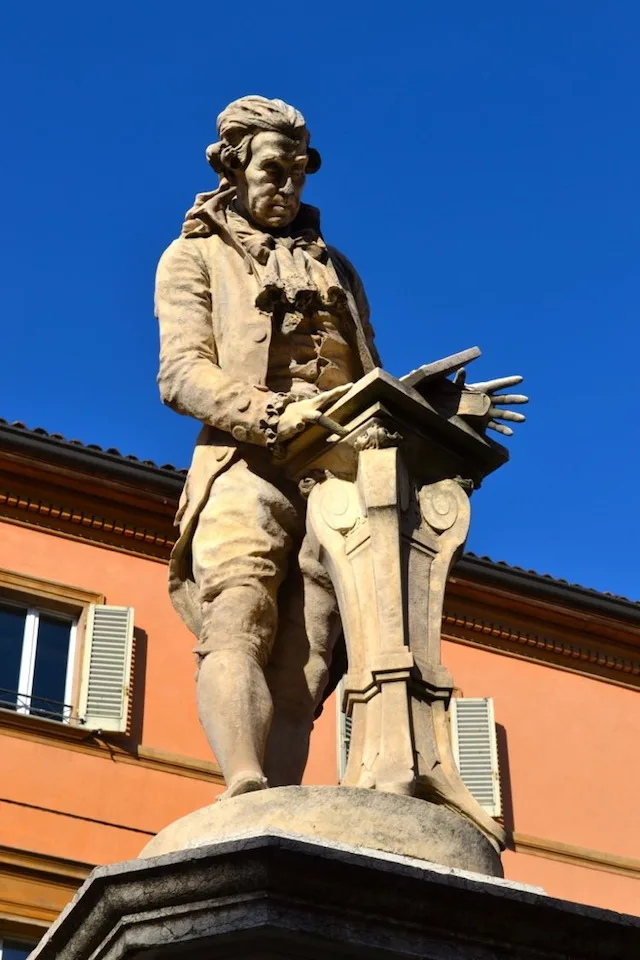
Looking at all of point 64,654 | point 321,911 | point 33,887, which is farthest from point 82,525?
point 321,911

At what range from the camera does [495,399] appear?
7.23 metres

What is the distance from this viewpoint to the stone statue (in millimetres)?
6703

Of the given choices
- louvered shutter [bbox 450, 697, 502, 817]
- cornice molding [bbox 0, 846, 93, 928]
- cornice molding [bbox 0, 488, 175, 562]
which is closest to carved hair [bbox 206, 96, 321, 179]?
cornice molding [bbox 0, 846, 93, 928]

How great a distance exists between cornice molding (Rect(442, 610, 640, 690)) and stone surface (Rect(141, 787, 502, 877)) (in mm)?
14734

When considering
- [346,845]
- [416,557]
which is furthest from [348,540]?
[346,845]

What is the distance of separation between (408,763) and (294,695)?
0.95m

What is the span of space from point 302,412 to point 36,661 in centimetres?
1173

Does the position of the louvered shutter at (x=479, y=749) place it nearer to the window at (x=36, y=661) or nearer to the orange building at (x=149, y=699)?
the orange building at (x=149, y=699)

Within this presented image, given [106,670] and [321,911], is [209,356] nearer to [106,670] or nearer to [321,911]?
[321,911]

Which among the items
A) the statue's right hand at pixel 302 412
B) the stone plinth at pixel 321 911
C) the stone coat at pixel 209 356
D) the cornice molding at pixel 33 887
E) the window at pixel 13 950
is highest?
the cornice molding at pixel 33 887

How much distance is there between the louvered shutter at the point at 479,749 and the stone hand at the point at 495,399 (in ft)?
42.4

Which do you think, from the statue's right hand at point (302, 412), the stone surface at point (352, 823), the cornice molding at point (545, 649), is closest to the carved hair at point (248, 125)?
the statue's right hand at point (302, 412)

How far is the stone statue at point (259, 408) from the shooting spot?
6703 mm

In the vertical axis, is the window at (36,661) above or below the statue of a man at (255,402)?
above
